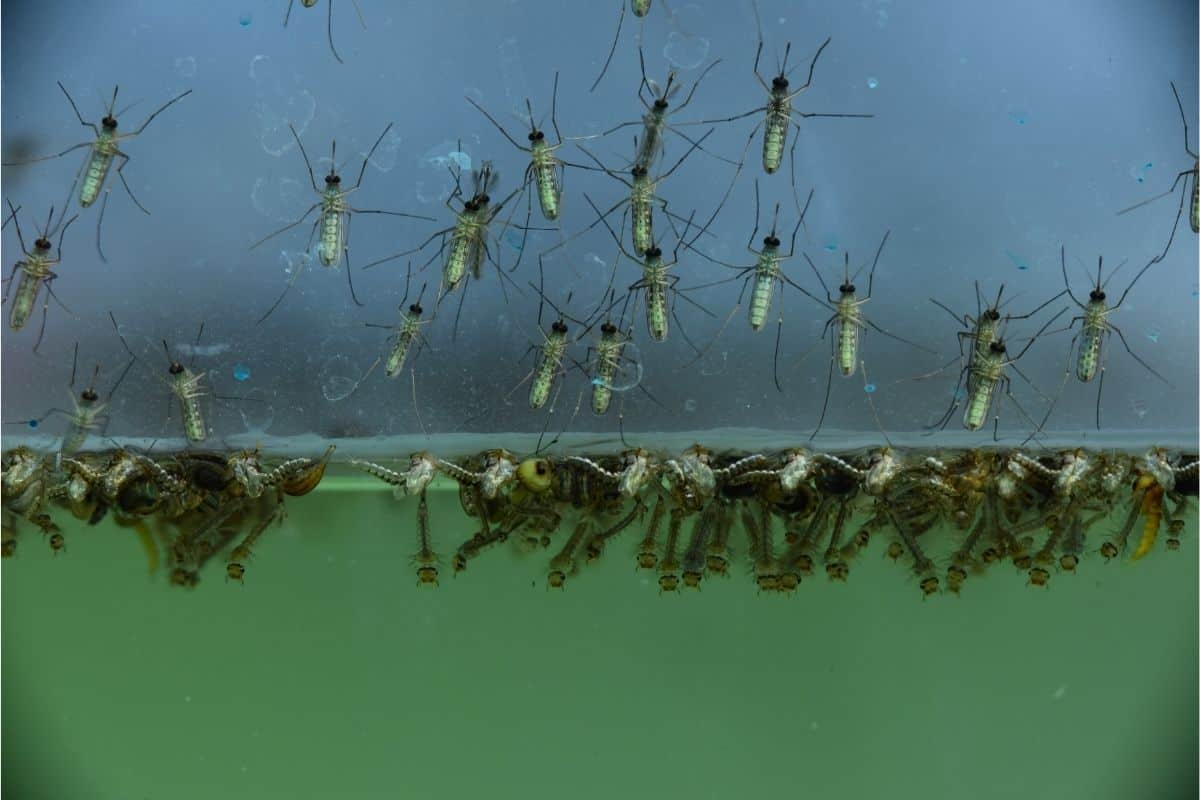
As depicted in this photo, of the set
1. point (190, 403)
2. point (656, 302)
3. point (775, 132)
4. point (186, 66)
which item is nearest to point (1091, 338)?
point (775, 132)

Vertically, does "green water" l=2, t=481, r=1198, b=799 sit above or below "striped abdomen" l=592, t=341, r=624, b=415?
below

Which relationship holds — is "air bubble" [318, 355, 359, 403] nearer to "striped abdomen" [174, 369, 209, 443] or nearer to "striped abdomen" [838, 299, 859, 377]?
"striped abdomen" [174, 369, 209, 443]

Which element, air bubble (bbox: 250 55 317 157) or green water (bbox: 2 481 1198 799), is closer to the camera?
green water (bbox: 2 481 1198 799)

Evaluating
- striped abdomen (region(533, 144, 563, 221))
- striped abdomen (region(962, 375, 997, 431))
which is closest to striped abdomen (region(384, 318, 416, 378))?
striped abdomen (region(533, 144, 563, 221))

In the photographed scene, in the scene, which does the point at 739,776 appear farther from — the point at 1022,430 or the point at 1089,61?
the point at 1089,61

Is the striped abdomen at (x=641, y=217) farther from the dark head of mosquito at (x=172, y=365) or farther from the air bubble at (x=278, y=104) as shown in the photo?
the dark head of mosquito at (x=172, y=365)

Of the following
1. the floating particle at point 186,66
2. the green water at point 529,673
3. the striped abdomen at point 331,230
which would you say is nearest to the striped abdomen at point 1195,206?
the green water at point 529,673

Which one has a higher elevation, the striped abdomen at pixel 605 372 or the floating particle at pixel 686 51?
the floating particle at pixel 686 51
